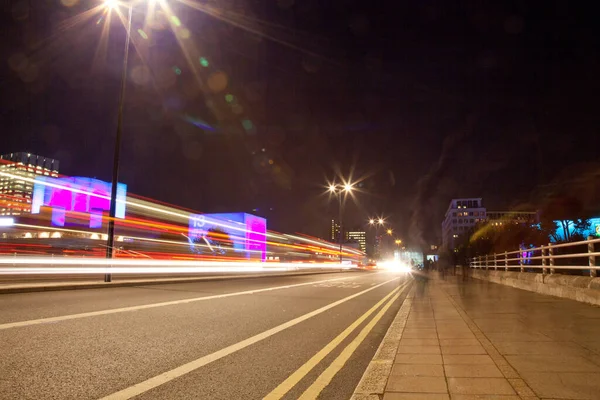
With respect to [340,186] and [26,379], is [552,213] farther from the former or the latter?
[26,379]

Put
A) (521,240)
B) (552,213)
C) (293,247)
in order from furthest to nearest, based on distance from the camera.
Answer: (293,247), (521,240), (552,213)

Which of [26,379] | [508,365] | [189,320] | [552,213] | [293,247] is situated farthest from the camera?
[293,247]

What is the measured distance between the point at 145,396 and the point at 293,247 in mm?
65781

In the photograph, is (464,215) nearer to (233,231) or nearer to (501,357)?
(233,231)

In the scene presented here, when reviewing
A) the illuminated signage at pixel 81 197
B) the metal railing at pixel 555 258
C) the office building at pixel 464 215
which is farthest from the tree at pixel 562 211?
the office building at pixel 464 215

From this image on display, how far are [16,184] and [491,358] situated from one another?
4419cm

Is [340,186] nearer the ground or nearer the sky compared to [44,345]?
nearer the sky

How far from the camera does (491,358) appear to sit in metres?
4.74

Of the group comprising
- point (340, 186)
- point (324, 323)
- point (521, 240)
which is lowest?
point (324, 323)

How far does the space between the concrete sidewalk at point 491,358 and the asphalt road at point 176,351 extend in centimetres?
42

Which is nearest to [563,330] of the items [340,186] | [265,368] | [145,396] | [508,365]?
[508,365]

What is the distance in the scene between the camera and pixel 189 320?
7.50 metres

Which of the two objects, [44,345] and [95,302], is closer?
[44,345]

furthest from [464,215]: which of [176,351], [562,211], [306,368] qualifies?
[176,351]
